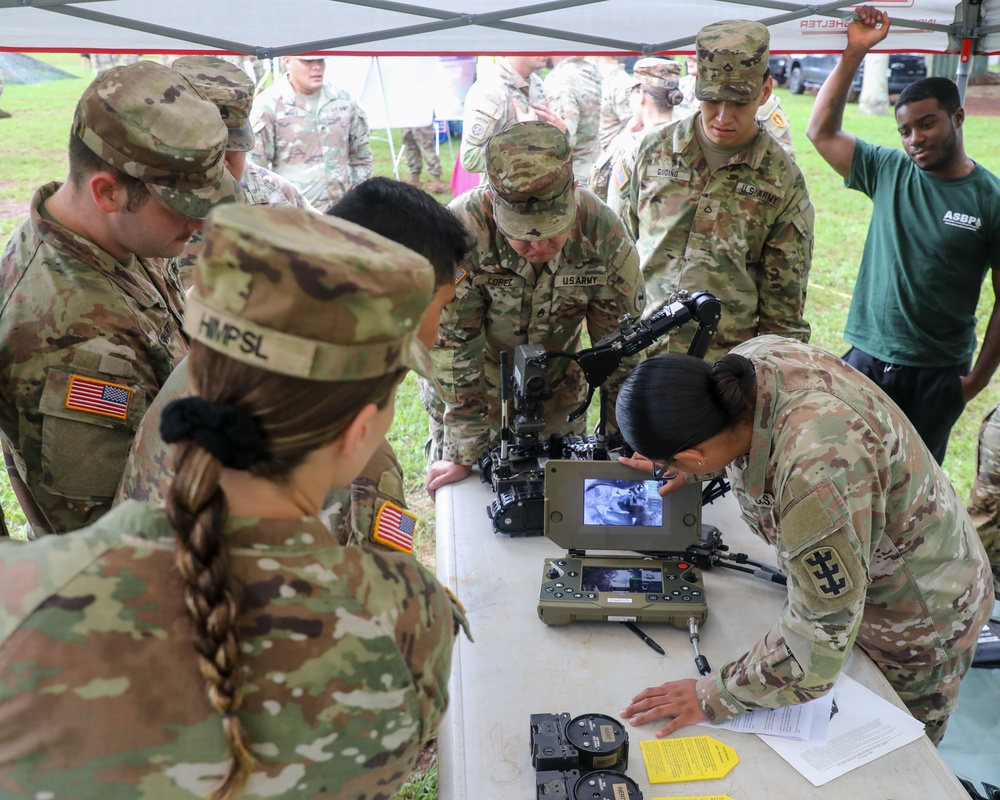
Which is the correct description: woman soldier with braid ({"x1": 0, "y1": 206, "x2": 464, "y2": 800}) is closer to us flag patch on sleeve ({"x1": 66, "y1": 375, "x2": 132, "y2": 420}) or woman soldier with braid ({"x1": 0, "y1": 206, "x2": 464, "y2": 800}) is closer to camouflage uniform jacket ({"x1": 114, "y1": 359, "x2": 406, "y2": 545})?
camouflage uniform jacket ({"x1": 114, "y1": 359, "x2": 406, "y2": 545})

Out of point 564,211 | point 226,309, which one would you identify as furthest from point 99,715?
point 564,211

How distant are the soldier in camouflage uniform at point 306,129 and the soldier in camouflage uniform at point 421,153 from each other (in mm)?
3586

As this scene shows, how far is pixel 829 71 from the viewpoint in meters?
14.6

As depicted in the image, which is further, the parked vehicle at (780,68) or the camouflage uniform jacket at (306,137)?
the parked vehicle at (780,68)

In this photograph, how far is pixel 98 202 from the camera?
1638 mm

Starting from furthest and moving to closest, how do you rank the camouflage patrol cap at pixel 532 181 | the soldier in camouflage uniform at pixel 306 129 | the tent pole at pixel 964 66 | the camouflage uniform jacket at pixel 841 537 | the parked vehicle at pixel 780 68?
the parked vehicle at pixel 780 68
the soldier in camouflage uniform at pixel 306 129
the tent pole at pixel 964 66
the camouflage patrol cap at pixel 532 181
the camouflage uniform jacket at pixel 841 537

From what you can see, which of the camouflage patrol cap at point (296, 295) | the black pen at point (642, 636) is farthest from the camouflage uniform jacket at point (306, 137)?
the camouflage patrol cap at point (296, 295)

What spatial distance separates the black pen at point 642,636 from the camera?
1.90 metres

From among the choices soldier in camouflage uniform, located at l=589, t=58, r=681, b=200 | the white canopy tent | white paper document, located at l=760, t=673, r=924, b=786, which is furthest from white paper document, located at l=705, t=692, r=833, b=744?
soldier in camouflage uniform, located at l=589, t=58, r=681, b=200

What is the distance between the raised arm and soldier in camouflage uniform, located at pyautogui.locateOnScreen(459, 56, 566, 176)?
217 cm

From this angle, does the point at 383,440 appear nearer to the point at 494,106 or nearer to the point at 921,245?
the point at 921,245

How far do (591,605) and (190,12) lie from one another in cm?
264

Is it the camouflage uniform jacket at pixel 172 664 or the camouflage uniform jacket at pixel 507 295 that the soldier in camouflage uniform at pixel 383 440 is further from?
the camouflage uniform jacket at pixel 507 295

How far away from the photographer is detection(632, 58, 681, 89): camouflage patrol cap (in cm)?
523
